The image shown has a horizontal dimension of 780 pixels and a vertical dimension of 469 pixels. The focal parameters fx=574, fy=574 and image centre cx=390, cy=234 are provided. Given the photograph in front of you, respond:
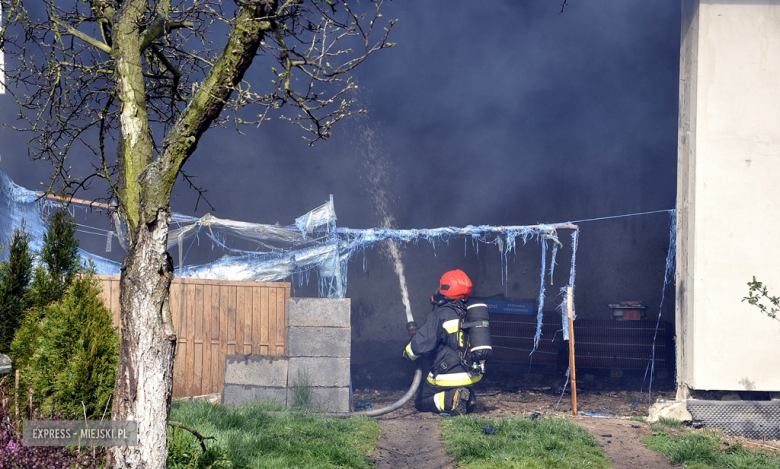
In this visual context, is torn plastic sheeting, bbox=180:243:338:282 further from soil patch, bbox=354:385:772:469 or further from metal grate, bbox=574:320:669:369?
metal grate, bbox=574:320:669:369

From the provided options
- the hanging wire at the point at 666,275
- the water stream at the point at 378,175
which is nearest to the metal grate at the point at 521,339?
the hanging wire at the point at 666,275

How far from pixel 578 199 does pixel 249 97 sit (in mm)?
12615

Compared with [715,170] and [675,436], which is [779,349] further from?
[715,170]

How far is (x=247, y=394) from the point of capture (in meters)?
7.81

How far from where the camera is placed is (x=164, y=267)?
311cm

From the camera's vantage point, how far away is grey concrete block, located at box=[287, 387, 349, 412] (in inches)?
311

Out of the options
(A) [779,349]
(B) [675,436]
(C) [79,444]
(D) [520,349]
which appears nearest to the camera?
(C) [79,444]

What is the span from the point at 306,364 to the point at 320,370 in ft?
0.70

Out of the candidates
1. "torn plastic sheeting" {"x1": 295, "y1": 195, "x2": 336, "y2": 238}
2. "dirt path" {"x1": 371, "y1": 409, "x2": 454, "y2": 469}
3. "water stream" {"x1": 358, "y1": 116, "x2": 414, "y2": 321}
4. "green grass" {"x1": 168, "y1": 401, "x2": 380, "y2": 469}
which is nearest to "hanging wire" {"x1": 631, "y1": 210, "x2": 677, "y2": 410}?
"dirt path" {"x1": 371, "y1": 409, "x2": 454, "y2": 469}

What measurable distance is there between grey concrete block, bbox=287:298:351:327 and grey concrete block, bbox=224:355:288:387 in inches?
24.3

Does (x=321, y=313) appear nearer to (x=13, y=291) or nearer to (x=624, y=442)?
(x=13, y=291)

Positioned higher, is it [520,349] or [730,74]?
[730,74]

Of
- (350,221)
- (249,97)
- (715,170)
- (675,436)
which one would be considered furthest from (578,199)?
(249,97)

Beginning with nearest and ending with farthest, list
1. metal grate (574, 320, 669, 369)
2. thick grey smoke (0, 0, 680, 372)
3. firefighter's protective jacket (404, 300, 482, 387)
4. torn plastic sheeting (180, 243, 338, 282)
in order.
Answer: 1. firefighter's protective jacket (404, 300, 482, 387)
2. torn plastic sheeting (180, 243, 338, 282)
3. metal grate (574, 320, 669, 369)
4. thick grey smoke (0, 0, 680, 372)
